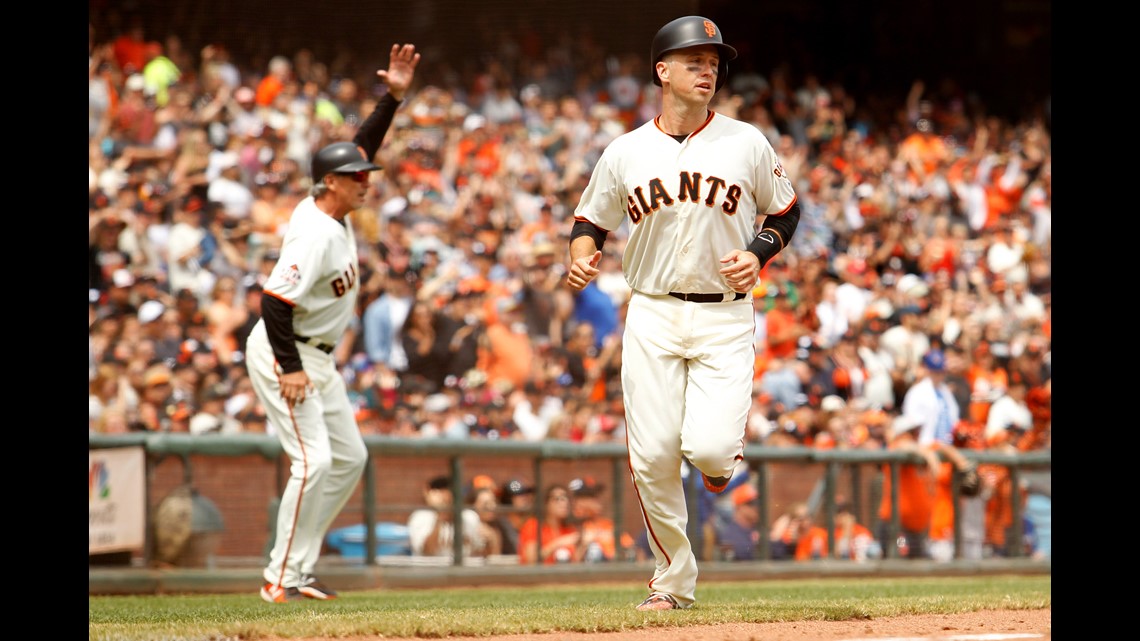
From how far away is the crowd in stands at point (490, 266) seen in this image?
10.6 meters

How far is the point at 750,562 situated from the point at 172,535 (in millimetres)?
4185

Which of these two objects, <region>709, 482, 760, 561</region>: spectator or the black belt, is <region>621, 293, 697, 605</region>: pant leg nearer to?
the black belt

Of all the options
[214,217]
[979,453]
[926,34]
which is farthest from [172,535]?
[926,34]

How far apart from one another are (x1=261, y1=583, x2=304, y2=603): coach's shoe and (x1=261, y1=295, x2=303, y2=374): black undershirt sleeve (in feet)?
3.36

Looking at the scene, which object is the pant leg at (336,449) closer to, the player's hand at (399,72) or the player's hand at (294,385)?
the player's hand at (294,385)

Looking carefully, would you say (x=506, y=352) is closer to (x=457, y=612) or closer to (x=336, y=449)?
(x=336, y=449)

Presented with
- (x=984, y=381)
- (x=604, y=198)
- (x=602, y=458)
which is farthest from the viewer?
(x=984, y=381)

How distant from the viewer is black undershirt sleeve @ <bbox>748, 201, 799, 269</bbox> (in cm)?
537

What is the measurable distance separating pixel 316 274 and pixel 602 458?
3.89 metres

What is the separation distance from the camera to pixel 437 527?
9.26 m

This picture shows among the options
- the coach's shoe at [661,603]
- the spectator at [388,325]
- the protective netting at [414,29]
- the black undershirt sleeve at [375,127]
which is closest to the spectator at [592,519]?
the spectator at [388,325]

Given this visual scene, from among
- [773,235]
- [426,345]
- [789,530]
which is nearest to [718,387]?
[773,235]

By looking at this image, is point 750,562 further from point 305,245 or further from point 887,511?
point 305,245

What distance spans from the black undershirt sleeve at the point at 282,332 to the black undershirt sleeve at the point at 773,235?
2248mm
